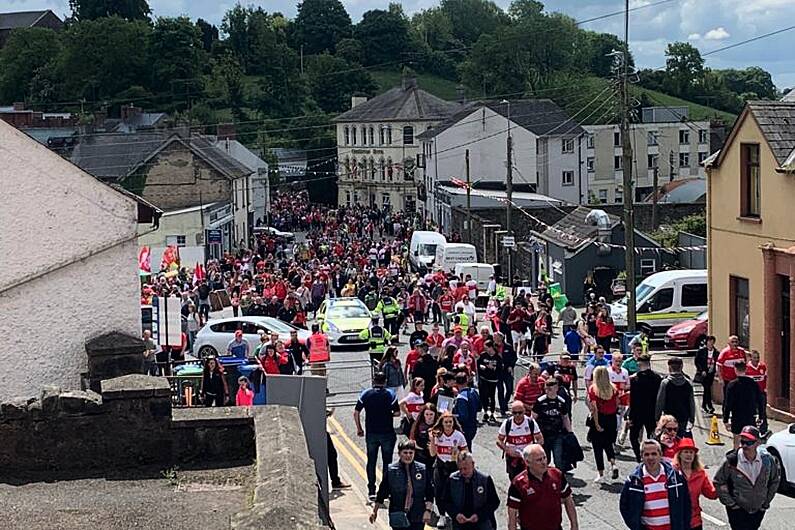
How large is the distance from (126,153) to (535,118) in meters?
30.3

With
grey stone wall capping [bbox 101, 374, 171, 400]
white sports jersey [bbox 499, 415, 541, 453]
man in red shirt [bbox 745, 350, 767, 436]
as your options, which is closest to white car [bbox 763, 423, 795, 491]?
man in red shirt [bbox 745, 350, 767, 436]

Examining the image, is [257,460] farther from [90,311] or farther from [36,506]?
[90,311]

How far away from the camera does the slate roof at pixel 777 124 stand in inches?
957

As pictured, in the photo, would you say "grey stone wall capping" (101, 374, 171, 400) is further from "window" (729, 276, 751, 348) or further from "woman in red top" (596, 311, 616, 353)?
"woman in red top" (596, 311, 616, 353)

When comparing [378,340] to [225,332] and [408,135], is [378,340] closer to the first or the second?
[225,332]

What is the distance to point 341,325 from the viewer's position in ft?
111

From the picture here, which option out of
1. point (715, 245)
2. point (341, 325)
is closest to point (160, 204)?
point (341, 325)

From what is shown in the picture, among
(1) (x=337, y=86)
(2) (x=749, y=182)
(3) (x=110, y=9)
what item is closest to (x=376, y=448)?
(2) (x=749, y=182)

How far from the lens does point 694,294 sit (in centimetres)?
3403

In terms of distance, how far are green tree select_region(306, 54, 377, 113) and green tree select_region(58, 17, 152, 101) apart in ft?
61.4

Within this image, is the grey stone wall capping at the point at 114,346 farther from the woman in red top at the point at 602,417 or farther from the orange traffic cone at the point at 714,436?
the orange traffic cone at the point at 714,436

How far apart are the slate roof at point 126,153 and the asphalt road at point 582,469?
45.3 metres

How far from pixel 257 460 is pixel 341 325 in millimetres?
24944

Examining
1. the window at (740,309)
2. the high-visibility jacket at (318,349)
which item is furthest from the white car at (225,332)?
the window at (740,309)
